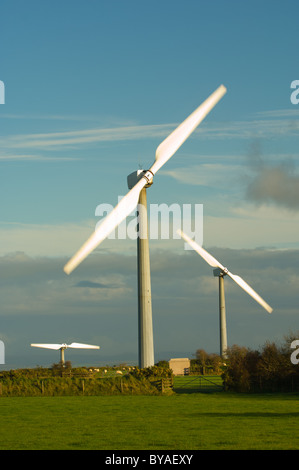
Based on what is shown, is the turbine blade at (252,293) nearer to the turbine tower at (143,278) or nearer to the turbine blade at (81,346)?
the turbine tower at (143,278)

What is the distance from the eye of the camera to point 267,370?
5944 centimetres

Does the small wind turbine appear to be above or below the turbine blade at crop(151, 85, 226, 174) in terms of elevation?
below

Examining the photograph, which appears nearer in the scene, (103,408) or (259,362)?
(103,408)

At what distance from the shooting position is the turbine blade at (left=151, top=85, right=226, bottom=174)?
5306 cm

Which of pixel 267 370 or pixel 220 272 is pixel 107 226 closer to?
pixel 267 370

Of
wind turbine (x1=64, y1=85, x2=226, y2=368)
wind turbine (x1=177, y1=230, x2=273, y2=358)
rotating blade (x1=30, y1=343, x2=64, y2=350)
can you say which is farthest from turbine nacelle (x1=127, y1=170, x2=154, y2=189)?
rotating blade (x1=30, y1=343, x2=64, y2=350)

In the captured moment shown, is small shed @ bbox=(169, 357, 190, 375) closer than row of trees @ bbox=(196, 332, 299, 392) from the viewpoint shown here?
No

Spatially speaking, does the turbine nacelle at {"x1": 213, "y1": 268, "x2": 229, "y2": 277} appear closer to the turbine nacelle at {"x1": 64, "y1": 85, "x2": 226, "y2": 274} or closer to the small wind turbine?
the small wind turbine

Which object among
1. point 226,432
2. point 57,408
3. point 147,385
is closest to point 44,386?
point 147,385

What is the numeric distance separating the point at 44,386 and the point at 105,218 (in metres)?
23.3

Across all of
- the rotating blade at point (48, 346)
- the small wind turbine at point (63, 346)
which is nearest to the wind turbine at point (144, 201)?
the rotating blade at point (48, 346)

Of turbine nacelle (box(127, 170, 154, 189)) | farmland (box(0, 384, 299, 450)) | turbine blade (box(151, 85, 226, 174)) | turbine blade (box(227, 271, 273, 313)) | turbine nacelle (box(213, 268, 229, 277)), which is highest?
turbine blade (box(151, 85, 226, 174))
